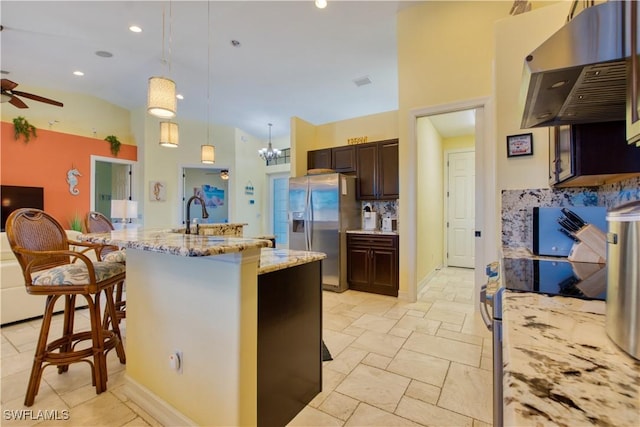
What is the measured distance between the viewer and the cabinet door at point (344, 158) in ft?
15.3

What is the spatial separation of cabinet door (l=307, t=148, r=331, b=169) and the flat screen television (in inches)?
203

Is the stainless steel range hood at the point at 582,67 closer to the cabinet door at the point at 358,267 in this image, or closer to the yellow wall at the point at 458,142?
the cabinet door at the point at 358,267

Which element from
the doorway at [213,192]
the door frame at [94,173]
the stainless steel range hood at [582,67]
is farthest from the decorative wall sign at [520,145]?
the doorway at [213,192]

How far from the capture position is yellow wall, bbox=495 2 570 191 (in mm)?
2051

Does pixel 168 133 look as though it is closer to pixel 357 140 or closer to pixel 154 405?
pixel 357 140

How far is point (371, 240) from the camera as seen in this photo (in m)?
4.15

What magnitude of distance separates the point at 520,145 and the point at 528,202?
0.43 metres

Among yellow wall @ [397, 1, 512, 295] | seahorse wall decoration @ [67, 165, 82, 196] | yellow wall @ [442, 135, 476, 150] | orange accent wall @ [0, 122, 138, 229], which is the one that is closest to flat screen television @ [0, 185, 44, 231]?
orange accent wall @ [0, 122, 138, 229]

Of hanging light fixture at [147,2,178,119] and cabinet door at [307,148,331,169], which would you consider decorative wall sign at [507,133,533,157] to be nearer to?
hanging light fixture at [147,2,178,119]

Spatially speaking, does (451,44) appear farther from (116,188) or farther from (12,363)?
(116,188)

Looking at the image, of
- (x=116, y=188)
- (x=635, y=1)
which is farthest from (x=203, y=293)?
(x=116, y=188)

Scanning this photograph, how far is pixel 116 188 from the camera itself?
7.07 metres

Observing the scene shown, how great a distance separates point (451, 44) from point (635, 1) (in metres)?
3.25

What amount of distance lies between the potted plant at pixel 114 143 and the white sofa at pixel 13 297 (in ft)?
12.4
